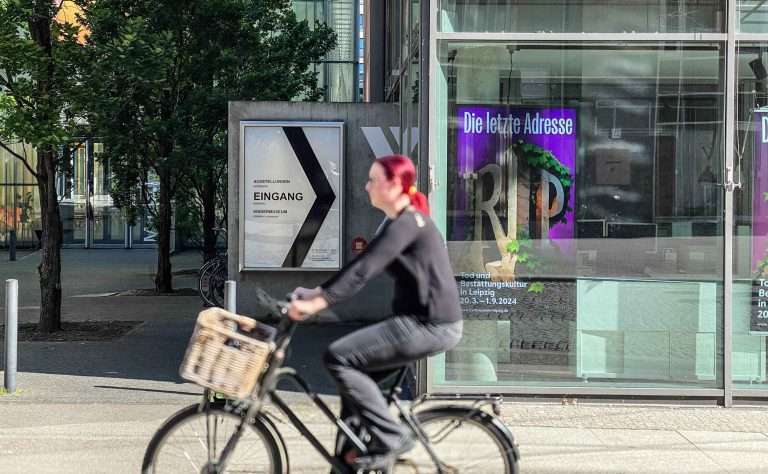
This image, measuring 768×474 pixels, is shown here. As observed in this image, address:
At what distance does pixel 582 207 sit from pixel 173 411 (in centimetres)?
377

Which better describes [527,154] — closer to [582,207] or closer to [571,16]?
[582,207]

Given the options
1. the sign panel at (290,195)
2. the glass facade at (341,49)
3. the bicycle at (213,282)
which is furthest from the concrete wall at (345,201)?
the glass facade at (341,49)

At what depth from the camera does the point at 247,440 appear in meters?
4.80

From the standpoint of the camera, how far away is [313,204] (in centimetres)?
1306

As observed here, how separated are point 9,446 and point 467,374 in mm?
3746

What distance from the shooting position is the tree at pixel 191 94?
16297 mm

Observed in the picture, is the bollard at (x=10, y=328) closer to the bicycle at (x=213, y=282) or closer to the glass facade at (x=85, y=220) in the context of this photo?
the bicycle at (x=213, y=282)

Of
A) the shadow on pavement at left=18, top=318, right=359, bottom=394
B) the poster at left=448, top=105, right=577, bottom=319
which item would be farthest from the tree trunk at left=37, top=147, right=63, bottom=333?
the poster at left=448, top=105, right=577, bottom=319

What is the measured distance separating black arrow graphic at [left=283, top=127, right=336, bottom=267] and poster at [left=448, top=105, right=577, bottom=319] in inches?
177

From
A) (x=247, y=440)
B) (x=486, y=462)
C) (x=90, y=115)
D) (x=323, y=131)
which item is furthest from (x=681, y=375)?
(x=90, y=115)

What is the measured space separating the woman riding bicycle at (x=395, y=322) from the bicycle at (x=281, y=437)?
15cm

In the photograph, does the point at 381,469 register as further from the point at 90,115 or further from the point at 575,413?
the point at 90,115

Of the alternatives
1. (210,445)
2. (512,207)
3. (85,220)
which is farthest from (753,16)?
(85,220)

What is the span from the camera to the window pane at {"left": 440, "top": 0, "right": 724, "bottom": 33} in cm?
876
